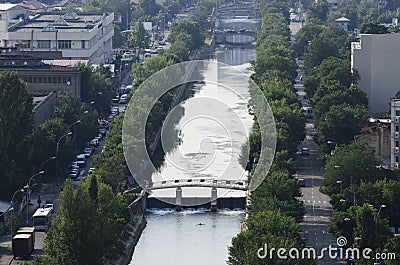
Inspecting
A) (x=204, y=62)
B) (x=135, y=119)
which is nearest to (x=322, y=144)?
(x=135, y=119)

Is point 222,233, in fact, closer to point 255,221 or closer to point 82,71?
point 255,221

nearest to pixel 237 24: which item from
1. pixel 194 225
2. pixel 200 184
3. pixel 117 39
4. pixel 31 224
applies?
pixel 117 39

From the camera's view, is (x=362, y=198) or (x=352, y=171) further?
(x=352, y=171)

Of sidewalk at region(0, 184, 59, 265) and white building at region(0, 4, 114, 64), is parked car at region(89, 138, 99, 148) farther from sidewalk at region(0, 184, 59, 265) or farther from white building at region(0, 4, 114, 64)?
white building at region(0, 4, 114, 64)

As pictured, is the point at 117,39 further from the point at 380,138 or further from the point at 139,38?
the point at 380,138

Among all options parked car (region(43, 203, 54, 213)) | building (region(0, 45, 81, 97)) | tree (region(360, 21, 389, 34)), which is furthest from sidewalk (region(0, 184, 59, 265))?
tree (region(360, 21, 389, 34))

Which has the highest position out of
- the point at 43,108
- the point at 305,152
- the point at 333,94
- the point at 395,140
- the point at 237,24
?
the point at 43,108
